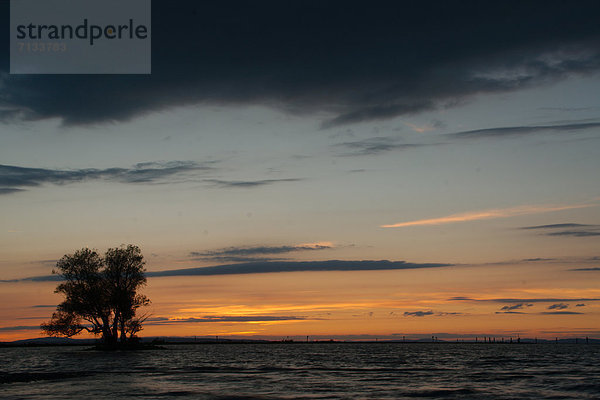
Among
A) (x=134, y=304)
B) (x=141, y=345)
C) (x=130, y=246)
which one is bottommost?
(x=141, y=345)

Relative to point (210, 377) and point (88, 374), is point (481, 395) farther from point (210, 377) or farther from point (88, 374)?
point (88, 374)

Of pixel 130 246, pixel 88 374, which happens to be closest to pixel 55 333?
pixel 130 246

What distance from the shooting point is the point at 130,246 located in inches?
4331

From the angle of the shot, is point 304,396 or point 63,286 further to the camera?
point 63,286

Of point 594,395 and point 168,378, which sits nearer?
point 594,395

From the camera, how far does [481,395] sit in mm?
43375

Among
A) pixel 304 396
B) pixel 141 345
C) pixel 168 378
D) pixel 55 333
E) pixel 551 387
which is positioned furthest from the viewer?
pixel 141 345

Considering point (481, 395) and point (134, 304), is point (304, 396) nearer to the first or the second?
point (481, 395)

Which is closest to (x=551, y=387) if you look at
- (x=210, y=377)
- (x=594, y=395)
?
(x=594, y=395)

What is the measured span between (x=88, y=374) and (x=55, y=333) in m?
53.8

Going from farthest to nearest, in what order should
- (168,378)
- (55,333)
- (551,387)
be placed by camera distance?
(55,333) < (168,378) < (551,387)

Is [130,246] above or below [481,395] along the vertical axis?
above

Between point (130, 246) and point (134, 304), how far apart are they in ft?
34.6

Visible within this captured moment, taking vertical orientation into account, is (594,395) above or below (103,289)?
below
